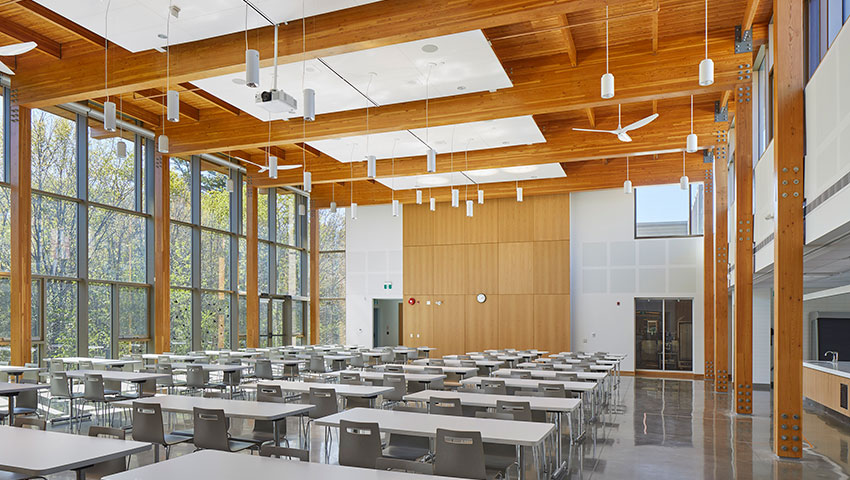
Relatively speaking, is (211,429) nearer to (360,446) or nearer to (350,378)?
(360,446)

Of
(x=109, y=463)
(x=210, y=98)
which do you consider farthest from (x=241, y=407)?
(x=210, y=98)

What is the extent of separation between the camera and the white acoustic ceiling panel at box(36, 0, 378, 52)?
818 centimetres

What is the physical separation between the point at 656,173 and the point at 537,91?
8.97 meters

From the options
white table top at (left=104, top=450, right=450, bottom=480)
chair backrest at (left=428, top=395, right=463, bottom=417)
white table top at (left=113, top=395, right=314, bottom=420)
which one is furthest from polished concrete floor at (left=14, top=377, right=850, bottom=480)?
white table top at (left=104, top=450, right=450, bottom=480)

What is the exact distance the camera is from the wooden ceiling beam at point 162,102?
1333 cm

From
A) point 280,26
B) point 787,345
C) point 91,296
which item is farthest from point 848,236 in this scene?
point 91,296

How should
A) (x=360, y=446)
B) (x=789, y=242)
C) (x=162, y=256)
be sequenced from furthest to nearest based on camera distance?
(x=162, y=256)
(x=789, y=242)
(x=360, y=446)

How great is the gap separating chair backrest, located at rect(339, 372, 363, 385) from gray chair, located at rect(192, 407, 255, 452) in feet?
10.6

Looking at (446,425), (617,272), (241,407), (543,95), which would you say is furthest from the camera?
(617,272)

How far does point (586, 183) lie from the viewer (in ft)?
64.2

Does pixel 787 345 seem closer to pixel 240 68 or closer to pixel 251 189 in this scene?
pixel 240 68

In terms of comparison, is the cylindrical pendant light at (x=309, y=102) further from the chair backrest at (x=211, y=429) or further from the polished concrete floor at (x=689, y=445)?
the polished concrete floor at (x=689, y=445)

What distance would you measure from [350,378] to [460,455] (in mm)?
4614

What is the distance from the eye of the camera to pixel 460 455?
4.56 meters
